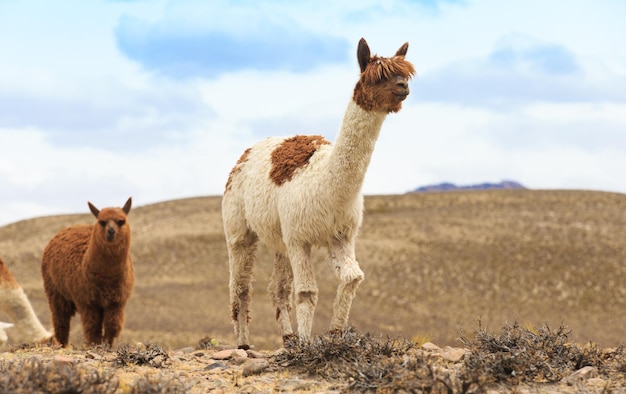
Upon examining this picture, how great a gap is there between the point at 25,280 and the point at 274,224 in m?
36.0

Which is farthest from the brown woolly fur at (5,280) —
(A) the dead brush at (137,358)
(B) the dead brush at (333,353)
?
(B) the dead brush at (333,353)

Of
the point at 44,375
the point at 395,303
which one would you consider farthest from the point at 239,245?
the point at 395,303

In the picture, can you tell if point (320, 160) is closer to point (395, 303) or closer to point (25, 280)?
point (395, 303)

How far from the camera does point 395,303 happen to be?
3681 cm

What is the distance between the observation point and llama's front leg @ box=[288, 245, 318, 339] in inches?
365

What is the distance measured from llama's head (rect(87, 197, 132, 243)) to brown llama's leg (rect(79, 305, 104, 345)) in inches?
55.7

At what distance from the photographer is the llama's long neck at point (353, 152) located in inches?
356

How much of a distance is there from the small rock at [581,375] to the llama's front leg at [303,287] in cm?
302

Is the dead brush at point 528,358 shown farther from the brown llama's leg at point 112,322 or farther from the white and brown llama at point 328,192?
the brown llama's leg at point 112,322

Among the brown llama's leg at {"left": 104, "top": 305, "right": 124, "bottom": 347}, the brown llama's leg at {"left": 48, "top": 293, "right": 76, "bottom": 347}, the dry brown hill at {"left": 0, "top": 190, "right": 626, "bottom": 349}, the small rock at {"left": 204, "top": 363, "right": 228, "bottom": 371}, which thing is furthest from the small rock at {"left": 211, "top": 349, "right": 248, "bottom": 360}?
the dry brown hill at {"left": 0, "top": 190, "right": 626, "bottom": 349}

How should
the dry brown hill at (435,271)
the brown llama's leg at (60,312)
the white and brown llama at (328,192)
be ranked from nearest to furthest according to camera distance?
the white and brown llama at (328,192) < the brown llama's leg at (60,312) < the dry brown hill at (435,271)

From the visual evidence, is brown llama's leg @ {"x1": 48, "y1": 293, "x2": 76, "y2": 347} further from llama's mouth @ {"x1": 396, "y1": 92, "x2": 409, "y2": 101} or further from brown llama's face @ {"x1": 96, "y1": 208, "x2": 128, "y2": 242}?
llama's mouth @ {"x1": 396, "y1": 92, "x2": 409, "y2": 101}

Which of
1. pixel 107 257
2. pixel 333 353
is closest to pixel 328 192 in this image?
pixel 333 353

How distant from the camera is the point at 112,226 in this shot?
12.3 m
